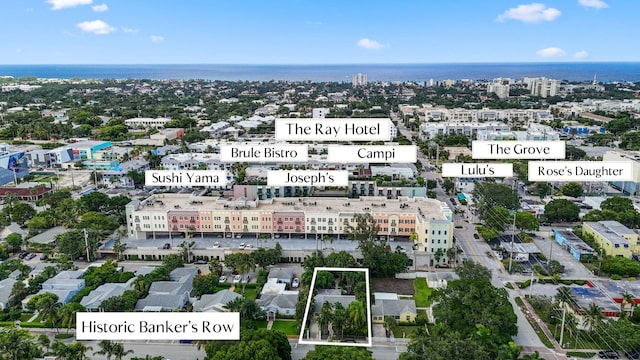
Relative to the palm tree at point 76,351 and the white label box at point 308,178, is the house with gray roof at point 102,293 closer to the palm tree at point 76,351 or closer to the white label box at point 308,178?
the palm tree at point 76,351

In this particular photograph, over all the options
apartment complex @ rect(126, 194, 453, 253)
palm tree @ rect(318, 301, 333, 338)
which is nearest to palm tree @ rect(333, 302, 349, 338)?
palm tree @ rect(318, 301, 333, 338)

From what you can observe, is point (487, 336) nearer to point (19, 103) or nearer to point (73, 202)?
point (73, 202)

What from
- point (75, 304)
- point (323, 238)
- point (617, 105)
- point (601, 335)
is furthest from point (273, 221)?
point (617, 105)

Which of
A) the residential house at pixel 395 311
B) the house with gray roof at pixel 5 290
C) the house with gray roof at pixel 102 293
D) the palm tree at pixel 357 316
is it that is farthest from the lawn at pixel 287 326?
the house with gray roof at pixel 5 290

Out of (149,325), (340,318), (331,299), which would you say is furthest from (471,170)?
(149,325)

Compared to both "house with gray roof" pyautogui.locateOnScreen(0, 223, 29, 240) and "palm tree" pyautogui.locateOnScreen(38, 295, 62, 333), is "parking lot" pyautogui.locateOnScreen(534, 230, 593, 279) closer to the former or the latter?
"palm tree" pyautogui.locateOnScreen(38, 295, 62, 333)

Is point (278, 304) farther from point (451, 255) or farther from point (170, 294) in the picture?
point (451, 255)
